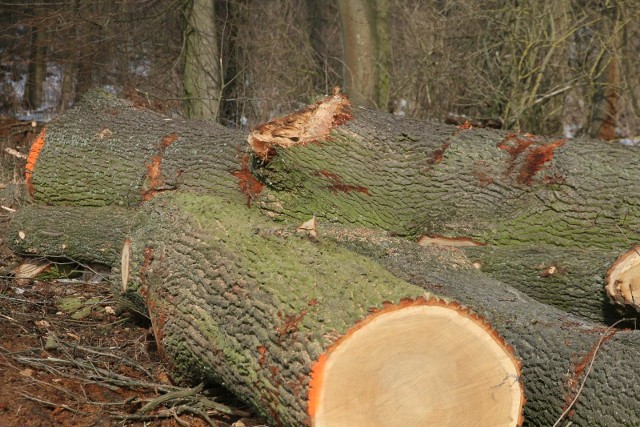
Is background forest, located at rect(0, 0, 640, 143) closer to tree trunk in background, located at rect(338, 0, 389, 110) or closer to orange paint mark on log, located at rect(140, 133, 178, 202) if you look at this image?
tree trunk in background, located at rect(338, 0, 389, 110)

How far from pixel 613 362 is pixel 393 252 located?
134 centimetres

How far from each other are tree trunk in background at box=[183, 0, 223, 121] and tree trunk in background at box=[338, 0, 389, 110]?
68.2 inches

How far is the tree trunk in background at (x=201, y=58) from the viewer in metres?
10.4

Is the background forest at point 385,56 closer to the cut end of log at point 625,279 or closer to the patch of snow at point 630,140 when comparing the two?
the patch of snow at point 630,140

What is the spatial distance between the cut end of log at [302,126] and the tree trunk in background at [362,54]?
5.22 meters

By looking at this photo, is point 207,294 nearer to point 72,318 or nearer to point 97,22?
point 72,318

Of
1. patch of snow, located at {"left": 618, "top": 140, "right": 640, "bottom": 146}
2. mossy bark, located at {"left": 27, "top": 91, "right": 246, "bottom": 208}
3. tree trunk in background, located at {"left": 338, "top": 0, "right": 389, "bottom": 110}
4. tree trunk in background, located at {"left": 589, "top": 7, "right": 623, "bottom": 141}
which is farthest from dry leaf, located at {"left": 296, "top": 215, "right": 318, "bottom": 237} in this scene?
patch of snow, located at {"left": 618, "top": 140, "right": 640, "bottom": 146}

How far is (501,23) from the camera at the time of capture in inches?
396

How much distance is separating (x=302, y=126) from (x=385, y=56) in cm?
596

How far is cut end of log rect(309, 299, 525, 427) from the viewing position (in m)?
2.89

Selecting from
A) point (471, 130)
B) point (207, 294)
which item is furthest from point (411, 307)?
point (471, 130)

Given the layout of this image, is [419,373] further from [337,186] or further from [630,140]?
[630,140]

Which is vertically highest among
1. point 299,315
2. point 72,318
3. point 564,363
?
point 299,315

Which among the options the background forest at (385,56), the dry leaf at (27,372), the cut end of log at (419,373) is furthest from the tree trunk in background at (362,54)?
the cut end of log at (419,373)
